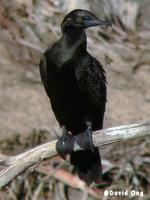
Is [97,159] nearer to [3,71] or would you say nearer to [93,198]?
[93,198]

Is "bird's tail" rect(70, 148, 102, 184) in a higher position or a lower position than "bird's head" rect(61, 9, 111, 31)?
lower

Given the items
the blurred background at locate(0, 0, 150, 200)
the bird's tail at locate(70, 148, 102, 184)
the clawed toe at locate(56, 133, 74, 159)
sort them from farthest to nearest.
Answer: the blurred background at locate(0, 0, 150, 200)
the bird's tail at locate(70, 148, 102, 184)
the clawed toe at locate(56, 133, 74, 159)

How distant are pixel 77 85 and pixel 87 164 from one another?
2.04 ft

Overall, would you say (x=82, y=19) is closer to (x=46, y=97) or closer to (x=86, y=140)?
(x=86, y=140)

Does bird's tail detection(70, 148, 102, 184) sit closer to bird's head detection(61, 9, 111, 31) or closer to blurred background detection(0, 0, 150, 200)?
bird's head detection(61, 9, 111, 31)

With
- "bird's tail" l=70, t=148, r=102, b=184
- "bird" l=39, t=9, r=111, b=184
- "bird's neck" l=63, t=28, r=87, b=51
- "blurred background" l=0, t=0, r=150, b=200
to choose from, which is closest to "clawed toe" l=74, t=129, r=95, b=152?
"bird" l=39, t=9, r=111, b=184

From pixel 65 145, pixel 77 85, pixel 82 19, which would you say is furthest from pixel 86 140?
pixel 82 19

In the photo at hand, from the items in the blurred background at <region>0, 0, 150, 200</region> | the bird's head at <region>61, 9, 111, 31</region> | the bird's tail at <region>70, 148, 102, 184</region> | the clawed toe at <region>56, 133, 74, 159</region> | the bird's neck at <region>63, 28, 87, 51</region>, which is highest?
the bird's head at <region>61, 9, 111, 31</region>

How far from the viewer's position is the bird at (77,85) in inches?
244

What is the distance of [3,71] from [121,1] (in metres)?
2.15

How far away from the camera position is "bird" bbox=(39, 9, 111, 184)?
20.3 feet

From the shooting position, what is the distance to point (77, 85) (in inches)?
246

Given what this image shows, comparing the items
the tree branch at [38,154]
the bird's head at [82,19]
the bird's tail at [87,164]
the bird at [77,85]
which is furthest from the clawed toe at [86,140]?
the bird's head at [82,19]

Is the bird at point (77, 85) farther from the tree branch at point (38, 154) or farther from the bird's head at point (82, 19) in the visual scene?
→ the tree branch at point (38, 154)
